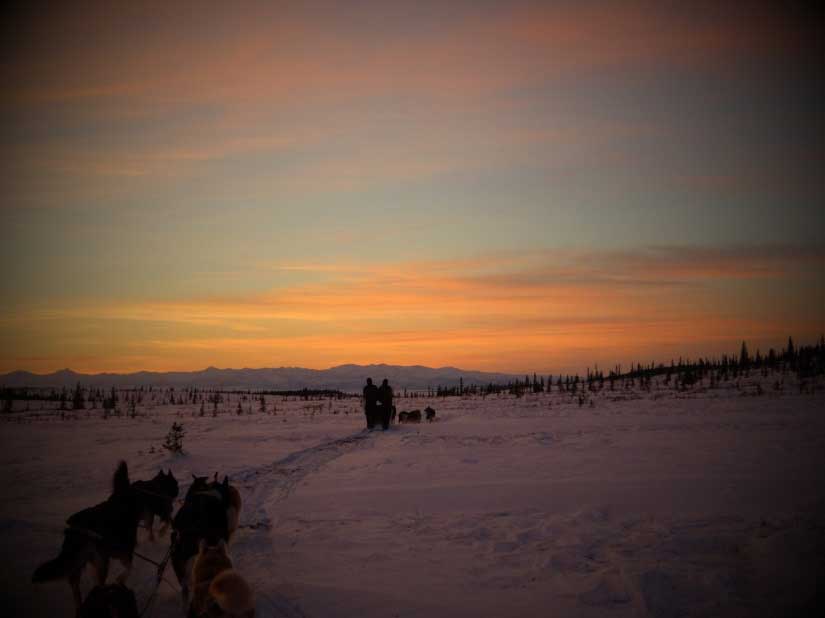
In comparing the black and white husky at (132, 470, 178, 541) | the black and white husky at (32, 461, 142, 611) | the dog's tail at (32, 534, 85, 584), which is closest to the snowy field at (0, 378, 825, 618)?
the black and white husky at (132, 470, 178, 541)

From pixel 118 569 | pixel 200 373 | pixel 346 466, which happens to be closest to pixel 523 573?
pixel 118 569

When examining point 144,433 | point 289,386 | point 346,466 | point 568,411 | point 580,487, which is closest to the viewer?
point 580,487

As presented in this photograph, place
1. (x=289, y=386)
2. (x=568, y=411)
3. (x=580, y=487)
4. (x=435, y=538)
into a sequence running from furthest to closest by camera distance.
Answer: (x=289, y=386) < (x=568, y=411) < (x=580, y=487) < (x=435, y=538)

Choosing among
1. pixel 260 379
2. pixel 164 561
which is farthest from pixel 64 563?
pixel 260 379

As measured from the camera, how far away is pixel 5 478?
984cm

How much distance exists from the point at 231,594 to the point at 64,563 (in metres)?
2.02

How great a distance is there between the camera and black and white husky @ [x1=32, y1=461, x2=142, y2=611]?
13.3 feet

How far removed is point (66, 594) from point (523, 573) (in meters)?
4.79

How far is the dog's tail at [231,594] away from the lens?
3.16 metres

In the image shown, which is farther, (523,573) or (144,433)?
(144,433)

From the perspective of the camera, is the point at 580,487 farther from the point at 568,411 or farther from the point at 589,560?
the point at 568,411

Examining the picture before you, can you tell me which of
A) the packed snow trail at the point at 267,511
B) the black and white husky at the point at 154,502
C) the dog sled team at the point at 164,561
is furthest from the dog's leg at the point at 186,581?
the black and white husky at the point at 154,502

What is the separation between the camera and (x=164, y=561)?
4.38m

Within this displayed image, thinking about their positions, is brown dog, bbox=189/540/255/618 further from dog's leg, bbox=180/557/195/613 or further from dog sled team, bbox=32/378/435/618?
dog's leg, bbox=180/557/195/613
